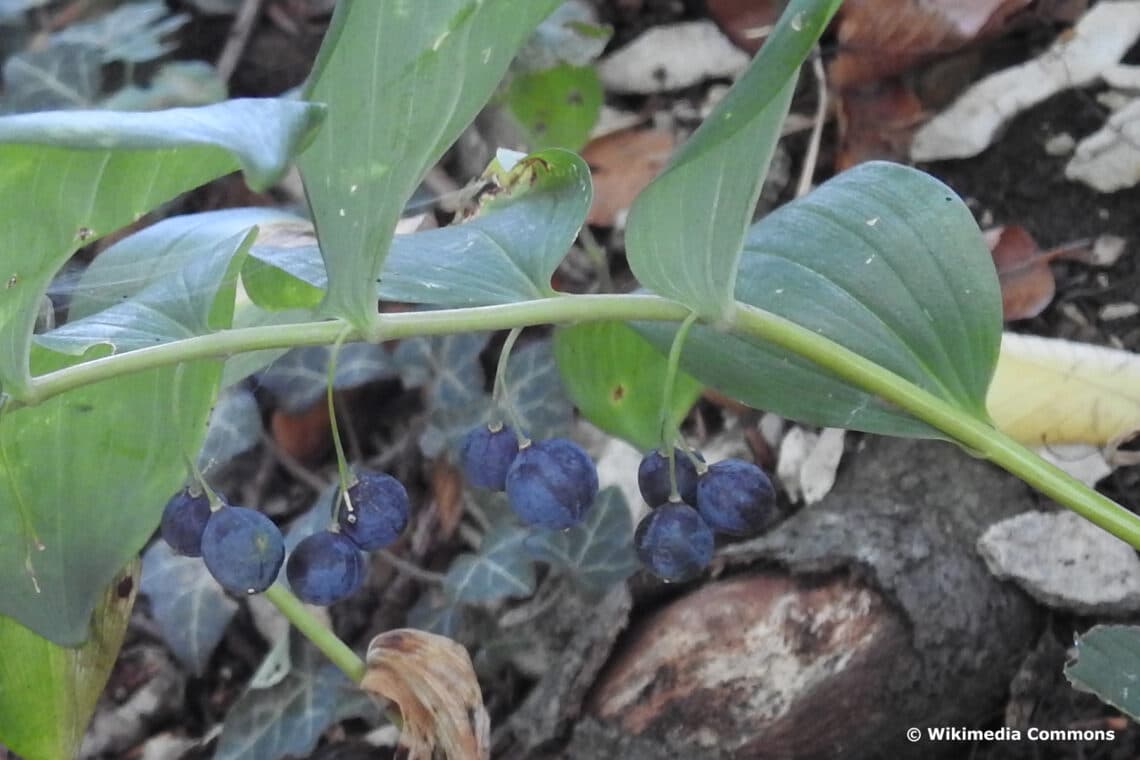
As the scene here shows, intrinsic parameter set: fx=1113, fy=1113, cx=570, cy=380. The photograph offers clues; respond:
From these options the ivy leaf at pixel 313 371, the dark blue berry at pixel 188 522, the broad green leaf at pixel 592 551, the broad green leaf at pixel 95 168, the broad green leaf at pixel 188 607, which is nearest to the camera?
the broad green leaf at pixel 95 168

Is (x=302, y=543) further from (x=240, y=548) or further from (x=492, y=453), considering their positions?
(x=492, y=453)

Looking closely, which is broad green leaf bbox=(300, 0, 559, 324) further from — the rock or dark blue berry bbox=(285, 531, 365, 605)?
the rock

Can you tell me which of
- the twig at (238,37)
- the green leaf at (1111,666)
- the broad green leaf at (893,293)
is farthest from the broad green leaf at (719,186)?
the twig at (238,37)

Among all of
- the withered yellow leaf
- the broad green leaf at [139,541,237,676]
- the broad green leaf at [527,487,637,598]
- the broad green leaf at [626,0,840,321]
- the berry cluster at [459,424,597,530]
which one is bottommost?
the broad green leaf at [139,541,237,676]

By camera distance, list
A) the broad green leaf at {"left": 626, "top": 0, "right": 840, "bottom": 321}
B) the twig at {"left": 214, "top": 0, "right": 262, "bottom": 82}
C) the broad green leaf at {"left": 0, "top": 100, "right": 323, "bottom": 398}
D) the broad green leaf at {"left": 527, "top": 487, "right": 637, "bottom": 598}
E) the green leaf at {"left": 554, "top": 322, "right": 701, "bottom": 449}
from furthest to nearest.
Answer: the twig at {"left": 214, "top": 0, "right": 262, "bottom": 82}
the broad green leaf at {"left": 527, "top": 487, "right": 637, "bottom": 598}
the green leaf at {"left": 554, "top": 322, "right": 701, "bottom": 449}
the broad green leaf at {"left": 626, "top": 0, "right": 840, "bottom": 321}
the broad green leaf at {"left": 0, "top": 100, "right": 323, "bottom": 398}

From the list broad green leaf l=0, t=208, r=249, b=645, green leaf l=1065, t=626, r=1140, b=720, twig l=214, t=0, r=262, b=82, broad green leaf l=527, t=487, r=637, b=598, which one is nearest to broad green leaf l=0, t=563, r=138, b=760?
broad green leaf l=0, t=208, r=249, b=645

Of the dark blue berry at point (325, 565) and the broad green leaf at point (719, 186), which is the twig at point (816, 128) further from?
the dark blue berry at point (325, 565)

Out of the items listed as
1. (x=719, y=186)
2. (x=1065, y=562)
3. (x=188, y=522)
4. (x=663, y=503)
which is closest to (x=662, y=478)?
(x=663, y=503)
